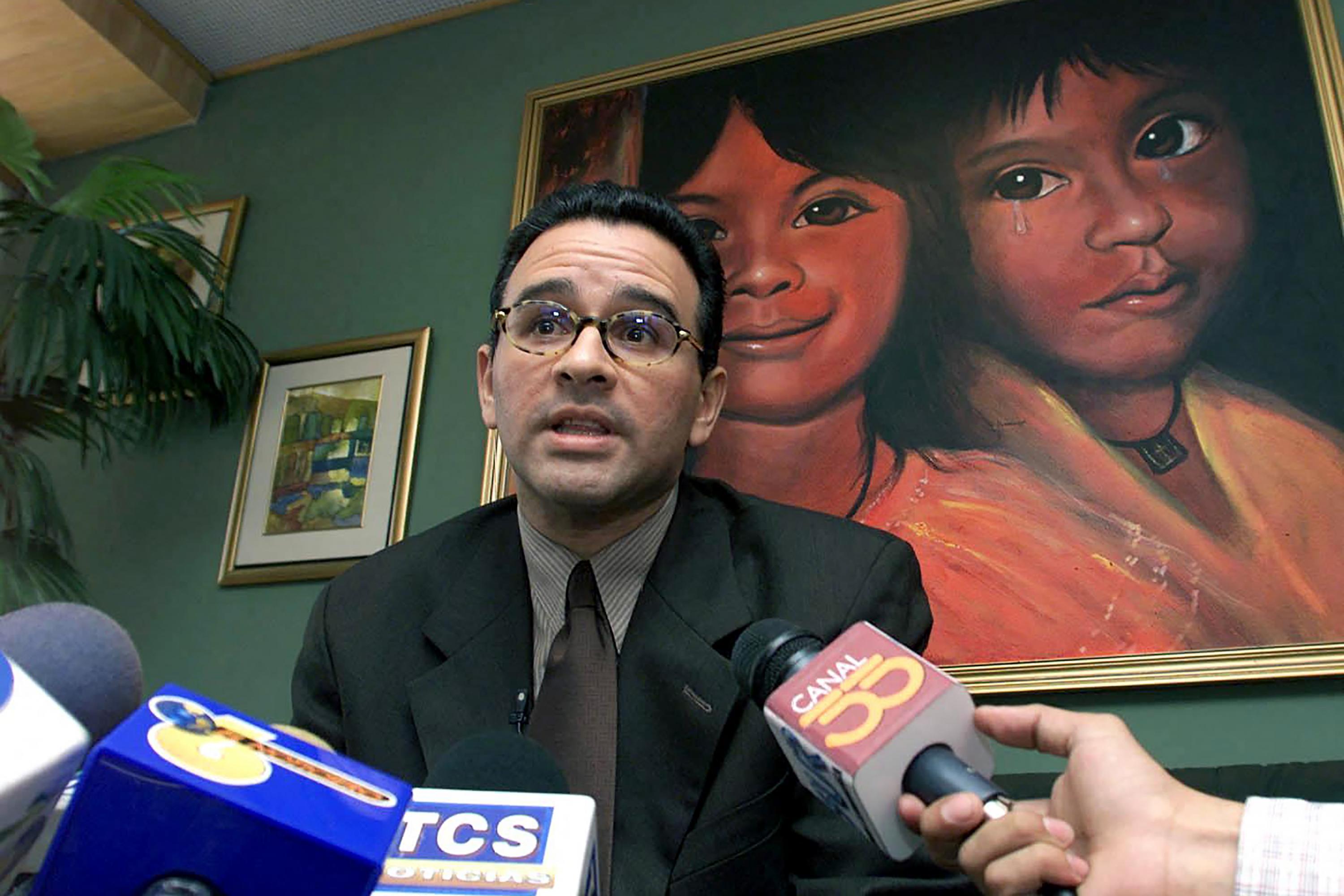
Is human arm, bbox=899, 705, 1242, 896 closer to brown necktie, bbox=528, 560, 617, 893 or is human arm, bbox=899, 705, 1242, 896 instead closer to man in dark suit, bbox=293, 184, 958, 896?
man in dark suit, bbox=293, 184, 958, 896

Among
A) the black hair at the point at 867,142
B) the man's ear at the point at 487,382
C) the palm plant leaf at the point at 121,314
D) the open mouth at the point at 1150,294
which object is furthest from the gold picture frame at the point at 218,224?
the open mouth at the point at 1150,294

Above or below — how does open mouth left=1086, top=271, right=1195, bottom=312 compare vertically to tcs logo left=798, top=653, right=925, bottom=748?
above

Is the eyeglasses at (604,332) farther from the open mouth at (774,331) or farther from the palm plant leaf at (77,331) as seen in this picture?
the palm plant leaf at (77,331)

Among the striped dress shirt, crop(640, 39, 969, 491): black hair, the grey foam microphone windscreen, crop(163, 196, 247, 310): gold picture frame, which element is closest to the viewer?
the grey foam microphone windscreen

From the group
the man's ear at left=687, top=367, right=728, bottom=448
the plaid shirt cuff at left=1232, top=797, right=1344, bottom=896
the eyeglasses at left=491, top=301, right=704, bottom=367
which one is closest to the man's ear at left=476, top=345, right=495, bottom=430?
the eyeglasses at left=491, top=301, right=704, bottom=367

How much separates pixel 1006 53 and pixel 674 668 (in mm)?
1630

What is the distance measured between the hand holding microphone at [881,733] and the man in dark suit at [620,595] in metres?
0.38

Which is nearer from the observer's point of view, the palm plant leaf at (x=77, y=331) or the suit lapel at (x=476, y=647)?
the suit lapel at (x=476, y=647)

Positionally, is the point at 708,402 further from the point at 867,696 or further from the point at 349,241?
the point at 349,241

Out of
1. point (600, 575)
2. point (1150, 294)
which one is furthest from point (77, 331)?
point (1150, 294)

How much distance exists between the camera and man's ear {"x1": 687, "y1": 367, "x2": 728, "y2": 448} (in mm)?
1552

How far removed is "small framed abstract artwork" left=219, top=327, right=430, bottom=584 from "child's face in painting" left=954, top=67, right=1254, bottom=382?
4.29 ft

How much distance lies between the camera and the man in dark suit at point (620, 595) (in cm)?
116

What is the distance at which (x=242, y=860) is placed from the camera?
502mm
